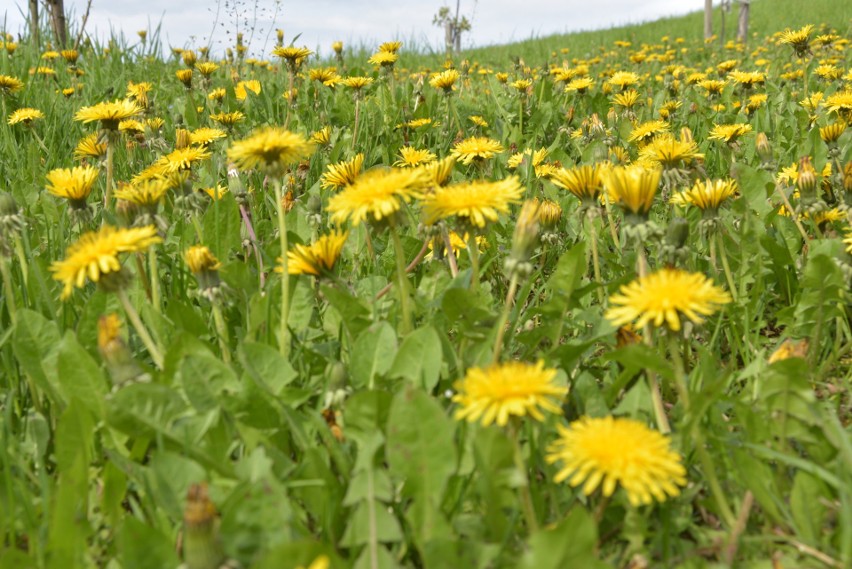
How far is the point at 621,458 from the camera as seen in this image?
3.52 ft

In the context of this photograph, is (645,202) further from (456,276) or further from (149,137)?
(149,137)

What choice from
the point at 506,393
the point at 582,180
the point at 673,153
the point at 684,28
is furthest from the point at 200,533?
the point at 684,28

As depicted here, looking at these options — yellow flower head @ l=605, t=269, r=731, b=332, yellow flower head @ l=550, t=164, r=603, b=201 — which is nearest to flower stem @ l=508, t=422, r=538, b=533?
yellow flower head @ l=605, t=269, r=731, b=332

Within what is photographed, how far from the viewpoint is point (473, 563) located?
1127mm

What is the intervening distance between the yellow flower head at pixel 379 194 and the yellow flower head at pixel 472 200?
53 millimetres

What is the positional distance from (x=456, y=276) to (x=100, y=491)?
979 mm

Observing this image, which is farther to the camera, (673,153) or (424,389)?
(673,153)

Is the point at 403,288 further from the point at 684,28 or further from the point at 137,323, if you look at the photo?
the point at 684,28

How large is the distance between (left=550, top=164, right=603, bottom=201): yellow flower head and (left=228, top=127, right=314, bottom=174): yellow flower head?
67cm

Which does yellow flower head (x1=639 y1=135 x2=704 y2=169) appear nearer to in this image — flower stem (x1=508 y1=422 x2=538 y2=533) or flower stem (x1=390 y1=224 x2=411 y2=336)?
flower stem (x1=390 y1=224 x2=411 y2=336)

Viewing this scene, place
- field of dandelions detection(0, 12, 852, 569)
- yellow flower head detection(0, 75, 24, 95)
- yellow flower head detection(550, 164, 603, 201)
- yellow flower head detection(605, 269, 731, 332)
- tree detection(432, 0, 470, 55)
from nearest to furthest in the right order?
1. field of dandelions detection(0, 12, 852, 569)
2. yellow flower head detection(605, 269, 731, 332)
3. yellow flower head detection(550, 164, 603, 201)
4. yellow flower head detection(0, 75, 24, 95)
5. tree detection(432, 0, 470, 55)

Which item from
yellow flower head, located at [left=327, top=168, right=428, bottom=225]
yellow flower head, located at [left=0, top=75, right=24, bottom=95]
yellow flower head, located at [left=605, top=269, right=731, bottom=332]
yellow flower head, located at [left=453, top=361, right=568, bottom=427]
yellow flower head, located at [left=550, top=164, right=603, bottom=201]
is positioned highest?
yellow flower head, located at [left=0, top=75, right=24, bottom=95]

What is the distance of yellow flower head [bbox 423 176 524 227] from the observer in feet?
5.25

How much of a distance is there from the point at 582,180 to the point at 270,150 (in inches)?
32.4
